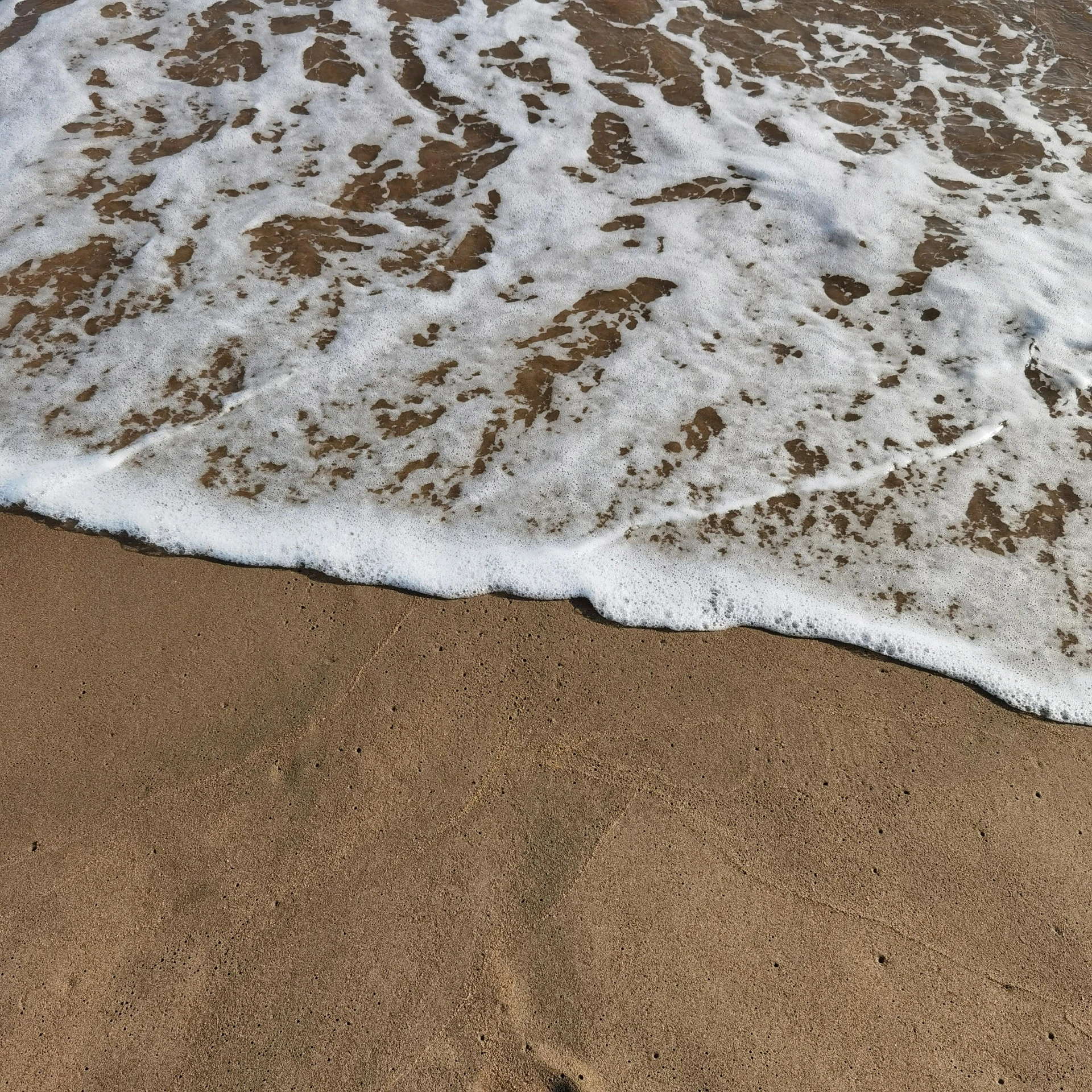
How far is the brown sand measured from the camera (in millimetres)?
2049

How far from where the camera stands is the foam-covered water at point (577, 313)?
3.00 meters

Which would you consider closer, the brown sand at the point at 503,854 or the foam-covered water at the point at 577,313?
the brown sand at the point at 503,854

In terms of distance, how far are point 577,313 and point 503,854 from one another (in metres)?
2.54

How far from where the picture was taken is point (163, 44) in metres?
5.71

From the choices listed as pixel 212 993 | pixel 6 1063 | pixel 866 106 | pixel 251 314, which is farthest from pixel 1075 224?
pixel 6 1063

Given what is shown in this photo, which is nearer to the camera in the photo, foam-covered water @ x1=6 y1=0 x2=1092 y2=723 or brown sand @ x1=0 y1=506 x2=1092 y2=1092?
brown sand @ x1=0 y1=506 x2=1092 y2=1092

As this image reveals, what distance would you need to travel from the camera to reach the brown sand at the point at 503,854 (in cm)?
205

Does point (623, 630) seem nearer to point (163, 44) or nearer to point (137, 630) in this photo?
point (137, 630)

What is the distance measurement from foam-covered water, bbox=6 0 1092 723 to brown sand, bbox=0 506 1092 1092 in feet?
0.81

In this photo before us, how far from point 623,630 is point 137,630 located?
5.35 feet

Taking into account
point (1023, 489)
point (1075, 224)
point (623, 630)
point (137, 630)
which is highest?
point (1075, 224)

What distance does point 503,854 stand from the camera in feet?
7.55

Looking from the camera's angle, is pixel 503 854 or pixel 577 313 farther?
pixel 577 313

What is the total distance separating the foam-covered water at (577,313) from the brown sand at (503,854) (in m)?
0.25
